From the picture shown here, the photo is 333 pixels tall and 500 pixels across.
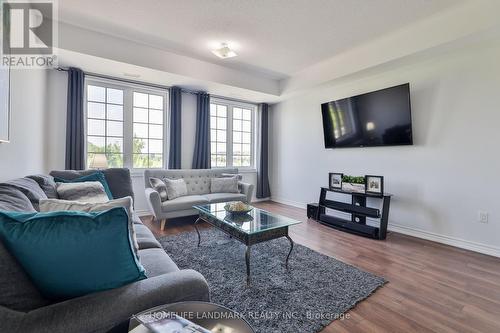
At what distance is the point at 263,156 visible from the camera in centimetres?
571

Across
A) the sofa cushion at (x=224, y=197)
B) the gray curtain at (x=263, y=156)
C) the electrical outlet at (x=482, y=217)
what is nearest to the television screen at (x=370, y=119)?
the electrical outlet at (x=482, y=217)

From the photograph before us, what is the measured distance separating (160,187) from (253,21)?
2.65 meters

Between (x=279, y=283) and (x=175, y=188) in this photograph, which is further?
(x=175, y=188)

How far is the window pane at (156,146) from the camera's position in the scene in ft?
14.6

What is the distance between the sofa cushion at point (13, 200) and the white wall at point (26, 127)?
74 cm

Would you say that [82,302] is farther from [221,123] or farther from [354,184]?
[221,123]

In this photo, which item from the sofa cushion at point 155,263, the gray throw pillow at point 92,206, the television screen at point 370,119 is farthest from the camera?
the television screen at point 370,119

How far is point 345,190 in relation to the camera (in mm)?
3672

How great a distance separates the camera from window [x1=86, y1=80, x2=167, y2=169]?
3.92 meters

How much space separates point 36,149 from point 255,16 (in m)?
3.18

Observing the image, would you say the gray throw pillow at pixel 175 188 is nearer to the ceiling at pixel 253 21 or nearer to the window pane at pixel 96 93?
the window pane at pixel 96 93

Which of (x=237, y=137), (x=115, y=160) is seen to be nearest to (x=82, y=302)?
(x=115, y=160)

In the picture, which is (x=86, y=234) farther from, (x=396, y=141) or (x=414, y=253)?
(x=396, y=141)

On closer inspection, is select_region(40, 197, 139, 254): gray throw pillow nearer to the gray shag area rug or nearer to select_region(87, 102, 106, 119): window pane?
the gray shag area rug
